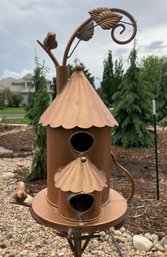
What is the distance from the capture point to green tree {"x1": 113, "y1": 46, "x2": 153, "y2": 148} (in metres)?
7.22

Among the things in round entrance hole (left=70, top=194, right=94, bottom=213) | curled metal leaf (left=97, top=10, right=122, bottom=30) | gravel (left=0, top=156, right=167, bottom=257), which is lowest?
gravel (left=0, top=156, right=167, bottom=257)

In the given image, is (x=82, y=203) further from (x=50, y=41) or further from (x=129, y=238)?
(x=129, y=238)

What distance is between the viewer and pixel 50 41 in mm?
1537

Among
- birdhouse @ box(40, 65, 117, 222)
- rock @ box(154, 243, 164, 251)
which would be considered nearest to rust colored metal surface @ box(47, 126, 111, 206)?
birdhouse @ box(40, 65, 117, 222)

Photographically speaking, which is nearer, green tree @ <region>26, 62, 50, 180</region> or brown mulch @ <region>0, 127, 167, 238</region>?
brown mulch @ <region>0, 127, 167, 238</region>

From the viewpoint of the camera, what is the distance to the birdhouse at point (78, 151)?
4.18 feet

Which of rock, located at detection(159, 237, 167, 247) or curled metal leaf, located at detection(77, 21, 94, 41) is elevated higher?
curled metal leaf, located at detection(77, 21, 94, 41)

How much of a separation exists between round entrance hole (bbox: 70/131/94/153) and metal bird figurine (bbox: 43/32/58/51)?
524 millimetres

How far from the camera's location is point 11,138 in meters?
8.79

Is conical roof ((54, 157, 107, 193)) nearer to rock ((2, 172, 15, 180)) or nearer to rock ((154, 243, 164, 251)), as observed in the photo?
rock ((154, 243, 164, 251))

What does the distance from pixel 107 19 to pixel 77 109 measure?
1.62 feet

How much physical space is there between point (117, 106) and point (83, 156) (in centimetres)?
635

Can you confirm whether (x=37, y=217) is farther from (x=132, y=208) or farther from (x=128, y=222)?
(x=132, y=208)

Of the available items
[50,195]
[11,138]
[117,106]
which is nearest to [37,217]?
[50,195]
